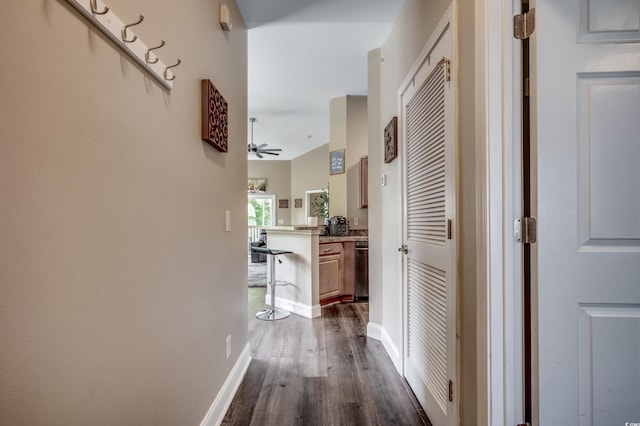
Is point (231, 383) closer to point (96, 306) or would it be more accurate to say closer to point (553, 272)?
point (96, 306)

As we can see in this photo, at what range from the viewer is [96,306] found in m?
0.79

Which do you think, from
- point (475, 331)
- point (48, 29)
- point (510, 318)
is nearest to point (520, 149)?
point (510, 318)

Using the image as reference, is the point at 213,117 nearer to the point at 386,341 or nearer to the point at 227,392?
the point at 227,392

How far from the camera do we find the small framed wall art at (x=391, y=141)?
2.29m

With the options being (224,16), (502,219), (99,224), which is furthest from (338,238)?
(99,224)

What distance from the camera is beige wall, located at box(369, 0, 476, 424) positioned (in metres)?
1.25

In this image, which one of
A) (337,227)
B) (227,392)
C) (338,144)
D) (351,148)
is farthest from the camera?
(338,144)

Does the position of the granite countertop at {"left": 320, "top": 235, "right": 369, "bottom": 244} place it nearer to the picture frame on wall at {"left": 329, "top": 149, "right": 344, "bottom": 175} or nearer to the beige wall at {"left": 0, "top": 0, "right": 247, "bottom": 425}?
the picture frame on wall at {"left": 329, "top": 149, "right": 344, "bottom": 175}

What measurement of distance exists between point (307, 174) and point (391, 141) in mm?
6836

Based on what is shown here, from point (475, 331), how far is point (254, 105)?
4771 millimetres

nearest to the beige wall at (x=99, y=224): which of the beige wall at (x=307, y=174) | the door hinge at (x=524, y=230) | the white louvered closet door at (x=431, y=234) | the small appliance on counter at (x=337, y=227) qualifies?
the white louvered closet door at (x=431, y=234)

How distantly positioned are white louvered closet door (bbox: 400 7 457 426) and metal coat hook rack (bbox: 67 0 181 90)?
1243 millimetres

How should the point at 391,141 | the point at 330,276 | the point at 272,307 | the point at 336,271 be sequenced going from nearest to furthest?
the point at 391,141 < the point at 272,307 < the point at 330,276 < the point at 336,271

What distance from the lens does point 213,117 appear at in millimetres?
1627
